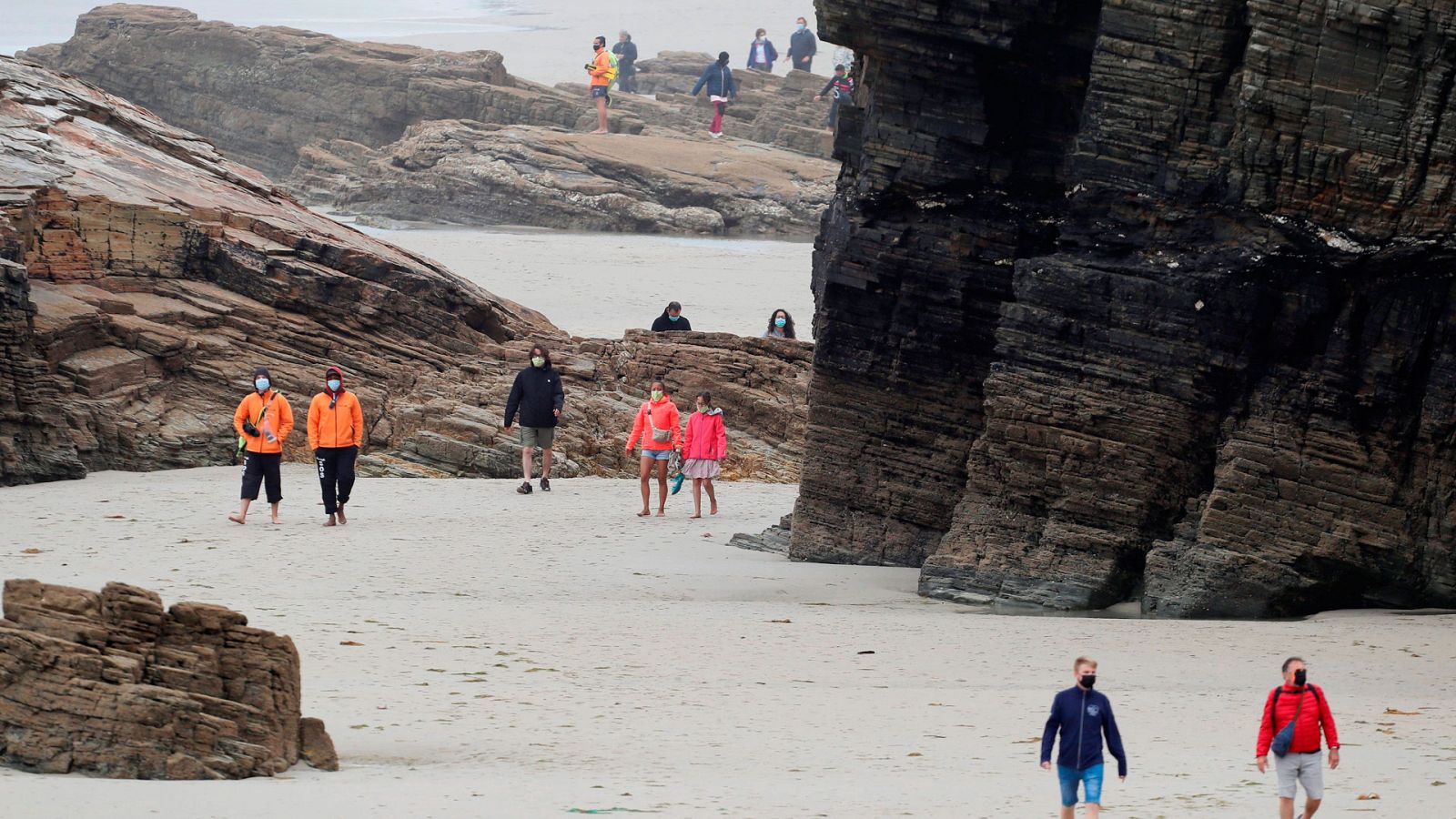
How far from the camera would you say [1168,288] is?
569 inches

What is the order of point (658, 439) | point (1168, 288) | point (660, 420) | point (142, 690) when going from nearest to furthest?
point (142, 690) < point (1168, 288) < point (658, 439) < point (660, 420)

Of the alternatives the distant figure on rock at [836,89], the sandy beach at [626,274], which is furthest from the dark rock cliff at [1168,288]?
the distant figure on rock at [836,89]

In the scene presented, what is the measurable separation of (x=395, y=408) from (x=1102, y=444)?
30.6ft

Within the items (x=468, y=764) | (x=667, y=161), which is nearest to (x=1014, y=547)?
(x=468, y=764)

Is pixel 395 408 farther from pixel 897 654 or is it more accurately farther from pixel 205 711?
pixel 205 711

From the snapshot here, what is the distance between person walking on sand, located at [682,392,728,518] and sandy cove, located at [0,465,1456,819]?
0.73 meters

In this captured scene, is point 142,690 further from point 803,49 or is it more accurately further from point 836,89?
point 803,49

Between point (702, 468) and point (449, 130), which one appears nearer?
point (702, 468)

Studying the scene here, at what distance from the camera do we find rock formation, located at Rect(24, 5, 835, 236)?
38594 mm

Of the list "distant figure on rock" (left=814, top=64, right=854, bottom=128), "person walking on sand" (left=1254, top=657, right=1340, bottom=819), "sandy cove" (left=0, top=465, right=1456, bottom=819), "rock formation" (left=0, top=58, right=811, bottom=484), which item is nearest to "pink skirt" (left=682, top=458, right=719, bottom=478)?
"sandy cove" (left=0, top=465, right=1456, bottom=819)

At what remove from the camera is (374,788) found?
339 inches

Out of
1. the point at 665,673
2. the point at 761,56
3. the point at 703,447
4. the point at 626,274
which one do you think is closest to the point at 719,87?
the point at 761,56

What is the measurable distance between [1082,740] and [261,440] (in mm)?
10591

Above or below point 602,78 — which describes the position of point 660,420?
below
